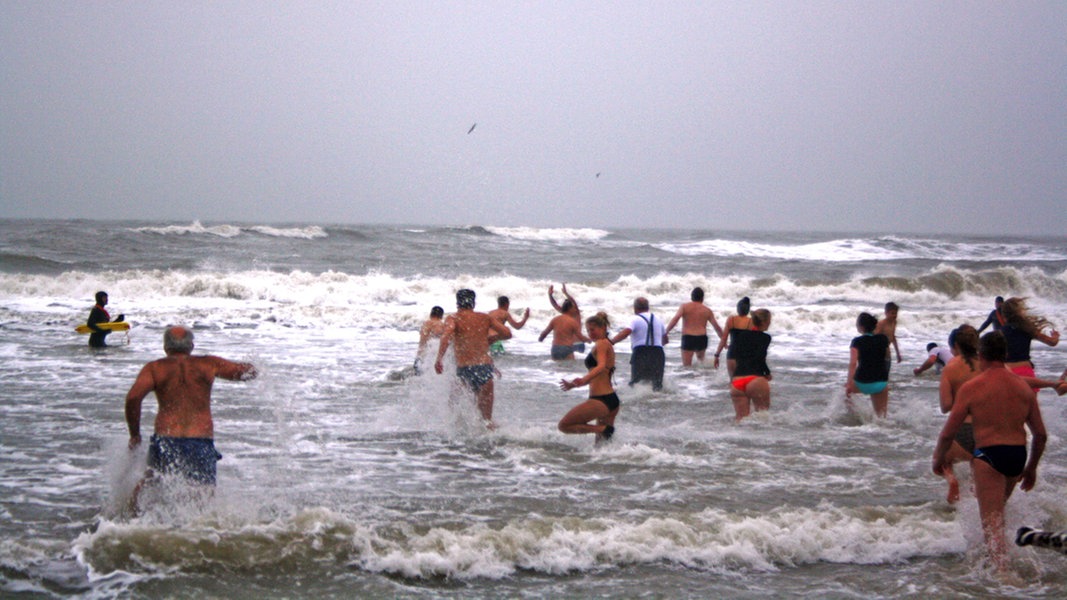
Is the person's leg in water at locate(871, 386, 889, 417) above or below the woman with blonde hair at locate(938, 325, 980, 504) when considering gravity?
below

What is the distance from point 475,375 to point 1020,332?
5481mm

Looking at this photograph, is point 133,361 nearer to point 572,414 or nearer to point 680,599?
point 572,414

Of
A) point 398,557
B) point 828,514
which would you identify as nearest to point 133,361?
point 398,557

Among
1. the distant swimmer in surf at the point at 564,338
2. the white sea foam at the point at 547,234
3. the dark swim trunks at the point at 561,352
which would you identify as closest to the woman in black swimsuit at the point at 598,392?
the distant swimmer in surf at the point at 564,338

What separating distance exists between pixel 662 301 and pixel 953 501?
22552 mm

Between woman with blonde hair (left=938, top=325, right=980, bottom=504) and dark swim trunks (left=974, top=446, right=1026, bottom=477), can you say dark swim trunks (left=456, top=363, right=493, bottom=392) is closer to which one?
woman with blonde hair (left=938, top=325, right=980, bottom=504)

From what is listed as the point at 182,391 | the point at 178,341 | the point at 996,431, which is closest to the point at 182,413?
the point at 182,391

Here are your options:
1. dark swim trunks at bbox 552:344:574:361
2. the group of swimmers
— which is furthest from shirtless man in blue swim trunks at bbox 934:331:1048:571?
dark swim trunks at bbox 552:344:574:361

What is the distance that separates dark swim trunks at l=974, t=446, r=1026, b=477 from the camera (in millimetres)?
5738

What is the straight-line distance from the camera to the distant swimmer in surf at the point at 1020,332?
28.2 feet

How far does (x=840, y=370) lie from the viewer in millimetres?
15812

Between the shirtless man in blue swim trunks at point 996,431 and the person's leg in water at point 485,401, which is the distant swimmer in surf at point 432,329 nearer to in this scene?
the person's leg in water at point 485,401

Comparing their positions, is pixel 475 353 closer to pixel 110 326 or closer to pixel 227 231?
pixel 110 326

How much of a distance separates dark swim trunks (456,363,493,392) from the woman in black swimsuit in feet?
4.42
